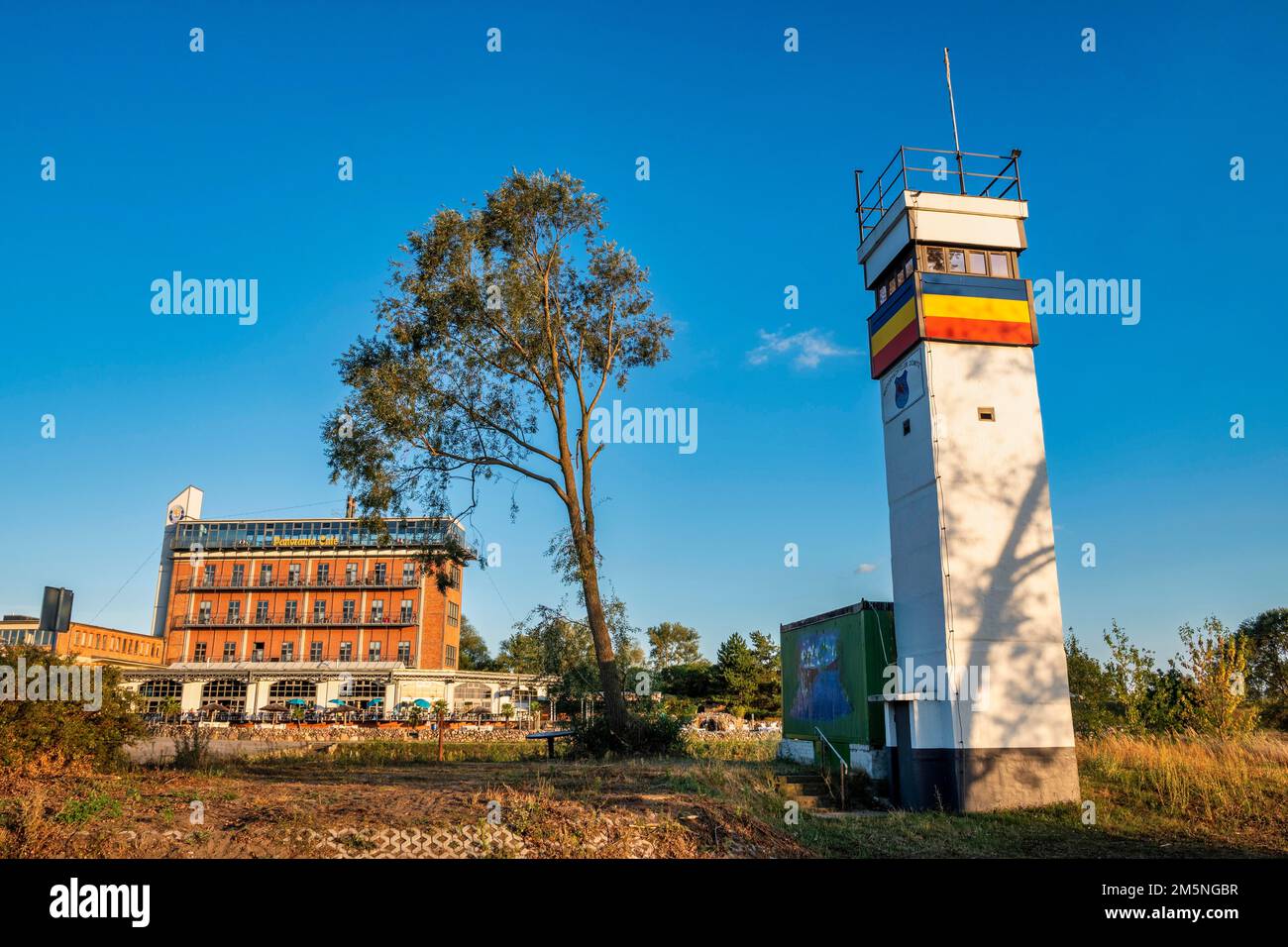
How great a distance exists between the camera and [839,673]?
21141mm

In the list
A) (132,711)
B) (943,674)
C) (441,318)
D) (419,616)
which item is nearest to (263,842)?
(132,711)

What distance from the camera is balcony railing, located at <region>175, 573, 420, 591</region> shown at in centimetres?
8000

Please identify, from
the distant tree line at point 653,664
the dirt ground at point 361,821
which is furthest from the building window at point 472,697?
the dirt ground at point 361,821

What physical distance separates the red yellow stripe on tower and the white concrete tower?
0.03 metres

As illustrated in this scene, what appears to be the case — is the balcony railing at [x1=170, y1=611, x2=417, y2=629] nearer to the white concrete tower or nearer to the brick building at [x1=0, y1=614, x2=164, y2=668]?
the brick building at [x1=0, y1=614, x2=164, y2=668]

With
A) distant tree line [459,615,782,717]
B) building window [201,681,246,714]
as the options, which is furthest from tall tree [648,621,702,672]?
building window [201,681,246,714]

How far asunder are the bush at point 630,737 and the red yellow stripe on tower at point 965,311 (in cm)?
1373

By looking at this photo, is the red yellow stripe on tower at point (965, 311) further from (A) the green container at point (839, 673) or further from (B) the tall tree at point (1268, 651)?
(B) the tall tree at point (1268, 651)

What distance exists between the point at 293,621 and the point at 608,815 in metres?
76.4

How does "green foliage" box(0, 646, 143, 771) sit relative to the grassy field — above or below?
above

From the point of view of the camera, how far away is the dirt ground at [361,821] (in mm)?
9922

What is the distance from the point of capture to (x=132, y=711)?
17.6m
